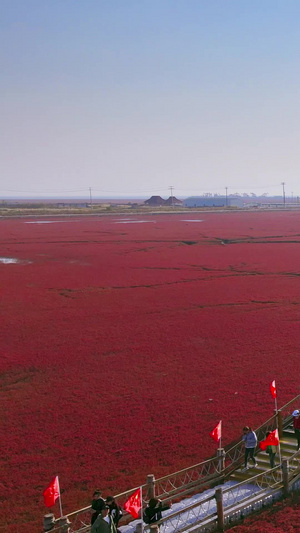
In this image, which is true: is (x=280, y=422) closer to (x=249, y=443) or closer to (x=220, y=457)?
(x=249, y=443)

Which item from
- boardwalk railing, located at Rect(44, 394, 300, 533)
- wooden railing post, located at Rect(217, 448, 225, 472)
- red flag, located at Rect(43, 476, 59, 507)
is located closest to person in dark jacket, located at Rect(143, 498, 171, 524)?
boardwalk railing, located at Rect(44, 394, 300, 533)

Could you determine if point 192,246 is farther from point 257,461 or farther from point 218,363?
point 257,461

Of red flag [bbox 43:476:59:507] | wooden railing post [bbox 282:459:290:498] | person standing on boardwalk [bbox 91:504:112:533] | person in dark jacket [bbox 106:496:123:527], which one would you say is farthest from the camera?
wooden railing post [bbox 282:459:290:498]

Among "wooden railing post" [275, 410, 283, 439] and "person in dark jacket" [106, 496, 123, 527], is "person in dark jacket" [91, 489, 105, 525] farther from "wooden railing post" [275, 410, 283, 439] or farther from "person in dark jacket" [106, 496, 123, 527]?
"wooden railing post" [275, 410, 283, 439]

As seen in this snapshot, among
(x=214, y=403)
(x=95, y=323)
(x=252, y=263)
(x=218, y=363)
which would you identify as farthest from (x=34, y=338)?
(x=252, y=263)

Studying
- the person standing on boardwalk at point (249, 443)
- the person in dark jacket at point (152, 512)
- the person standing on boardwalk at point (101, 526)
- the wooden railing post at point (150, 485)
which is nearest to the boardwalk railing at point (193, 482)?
the wooden railing post at point (150, 485)
